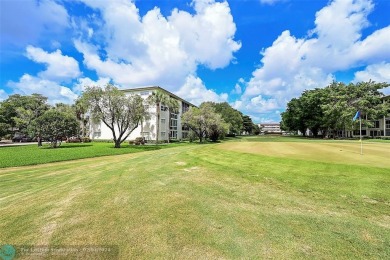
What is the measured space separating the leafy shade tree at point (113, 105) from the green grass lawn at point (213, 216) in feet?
97.1

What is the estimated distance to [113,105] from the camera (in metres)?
38.3

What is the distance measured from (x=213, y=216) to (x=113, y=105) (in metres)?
36.4

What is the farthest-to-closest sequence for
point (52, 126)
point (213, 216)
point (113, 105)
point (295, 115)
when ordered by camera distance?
point (295, 115), point (52, 126), point (113, 105), point (213, 216)

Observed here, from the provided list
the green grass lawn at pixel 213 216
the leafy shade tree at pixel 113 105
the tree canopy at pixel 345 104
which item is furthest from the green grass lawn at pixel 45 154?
the tree canopy at pixel 345 104

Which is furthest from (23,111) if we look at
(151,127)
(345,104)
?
(345,104)

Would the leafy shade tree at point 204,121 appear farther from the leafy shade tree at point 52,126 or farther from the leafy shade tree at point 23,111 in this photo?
the leafy shade tree at point 23,111

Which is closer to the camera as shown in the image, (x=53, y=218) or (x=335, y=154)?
(x=53, y=218)

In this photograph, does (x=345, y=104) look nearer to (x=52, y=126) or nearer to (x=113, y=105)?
(x=113, y=105)

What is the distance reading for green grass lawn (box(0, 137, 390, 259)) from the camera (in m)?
4.55

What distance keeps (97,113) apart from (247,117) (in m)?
119

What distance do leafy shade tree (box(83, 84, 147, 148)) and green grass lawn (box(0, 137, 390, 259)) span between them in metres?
29.6

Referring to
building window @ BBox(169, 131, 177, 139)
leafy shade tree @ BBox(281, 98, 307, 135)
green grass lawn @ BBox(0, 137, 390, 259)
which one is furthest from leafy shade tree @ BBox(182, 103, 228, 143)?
green grass lawn @ BBox(0, 137, 390, 259)

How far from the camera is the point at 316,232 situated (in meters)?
5.15

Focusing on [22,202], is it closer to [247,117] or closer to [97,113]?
[97,113]
